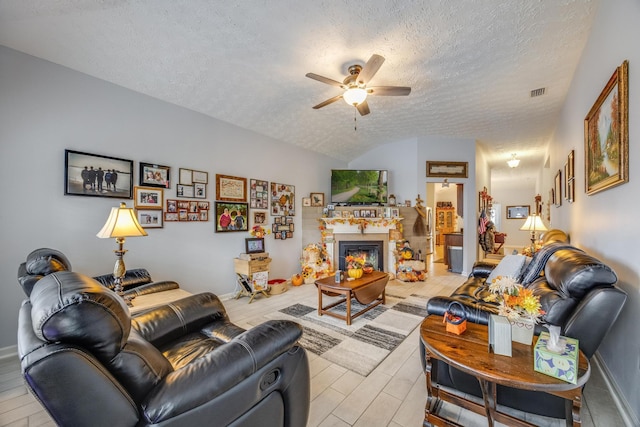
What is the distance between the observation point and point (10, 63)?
241 cm

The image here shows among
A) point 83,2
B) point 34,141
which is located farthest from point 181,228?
point 83,2

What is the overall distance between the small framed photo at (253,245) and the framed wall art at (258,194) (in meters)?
0.58

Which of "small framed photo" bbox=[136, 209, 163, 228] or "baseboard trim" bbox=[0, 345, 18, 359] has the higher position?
"small framed photo" bbox=[136, 209, 163, 228]

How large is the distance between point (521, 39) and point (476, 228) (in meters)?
4.11

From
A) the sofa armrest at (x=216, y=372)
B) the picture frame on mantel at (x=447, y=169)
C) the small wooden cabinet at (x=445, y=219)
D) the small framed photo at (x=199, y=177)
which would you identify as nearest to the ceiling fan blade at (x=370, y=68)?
the sofa armrest at (x=216, y=372)

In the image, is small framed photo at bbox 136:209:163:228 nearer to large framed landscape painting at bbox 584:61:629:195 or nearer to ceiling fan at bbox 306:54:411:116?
ceiling fan at bbox 306:54:411:116

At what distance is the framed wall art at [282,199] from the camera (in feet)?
16.1

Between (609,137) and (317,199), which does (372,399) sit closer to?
(609,137)

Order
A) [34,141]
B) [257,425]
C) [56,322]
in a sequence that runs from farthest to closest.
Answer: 1. [34,141]
2. [257,425]
3. [56,322]

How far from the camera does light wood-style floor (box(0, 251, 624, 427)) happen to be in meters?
1.63

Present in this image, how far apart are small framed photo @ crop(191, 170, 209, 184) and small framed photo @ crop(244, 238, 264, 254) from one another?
1.15 meters

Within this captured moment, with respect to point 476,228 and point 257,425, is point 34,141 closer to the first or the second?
point 257,425

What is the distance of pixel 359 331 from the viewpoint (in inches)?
114

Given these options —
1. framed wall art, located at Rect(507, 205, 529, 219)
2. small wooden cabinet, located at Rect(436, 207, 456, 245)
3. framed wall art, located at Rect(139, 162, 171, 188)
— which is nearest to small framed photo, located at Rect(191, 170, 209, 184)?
framed wall art, located at Rect(139, 162, 171, 188)
